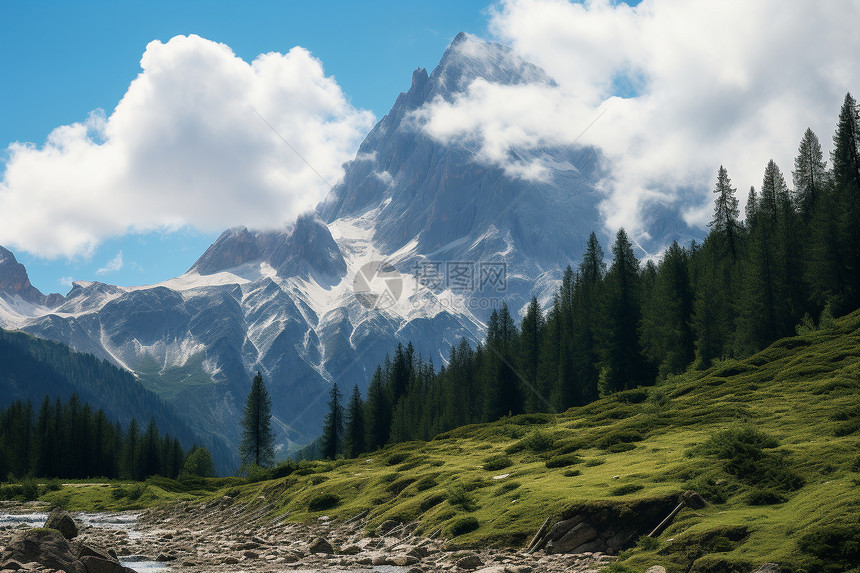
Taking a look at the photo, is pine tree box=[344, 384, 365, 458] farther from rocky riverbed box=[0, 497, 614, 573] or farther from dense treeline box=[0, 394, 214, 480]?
rocky riverbed box=[0, 497, 614, 573]

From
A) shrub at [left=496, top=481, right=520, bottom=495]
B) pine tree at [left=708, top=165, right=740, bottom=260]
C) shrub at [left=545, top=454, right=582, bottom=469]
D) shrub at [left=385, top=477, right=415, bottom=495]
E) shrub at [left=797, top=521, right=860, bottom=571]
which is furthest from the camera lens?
pine tree at [left=708, top=165, right=740, bottom=260]

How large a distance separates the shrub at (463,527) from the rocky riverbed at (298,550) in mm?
761

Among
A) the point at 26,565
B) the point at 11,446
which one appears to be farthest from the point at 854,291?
the point at 11,446

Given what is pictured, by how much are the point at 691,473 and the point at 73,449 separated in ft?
406

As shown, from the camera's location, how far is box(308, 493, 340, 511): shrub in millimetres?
41213

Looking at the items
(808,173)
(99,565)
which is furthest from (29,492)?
(808,173)

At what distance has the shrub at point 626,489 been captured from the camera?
1049 inches

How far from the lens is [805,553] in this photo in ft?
57.3

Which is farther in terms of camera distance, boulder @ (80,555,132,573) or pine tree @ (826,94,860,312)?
pine tree @ (826,94,860,312)

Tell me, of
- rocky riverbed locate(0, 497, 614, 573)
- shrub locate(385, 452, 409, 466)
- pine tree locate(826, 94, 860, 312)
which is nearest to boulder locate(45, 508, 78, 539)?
rocky riverbed locate(0, 497, 614, 573)

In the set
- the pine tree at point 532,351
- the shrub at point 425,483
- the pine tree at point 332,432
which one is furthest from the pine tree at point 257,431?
the shrub at point 425,483

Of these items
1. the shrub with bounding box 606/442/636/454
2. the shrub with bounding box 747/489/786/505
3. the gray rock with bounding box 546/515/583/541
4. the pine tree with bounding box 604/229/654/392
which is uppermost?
the pine tree with bounding box 604/229/654/392

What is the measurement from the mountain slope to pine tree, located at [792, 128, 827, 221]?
3486 cm

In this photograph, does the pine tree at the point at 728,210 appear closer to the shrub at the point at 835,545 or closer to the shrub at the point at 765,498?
the shrub at the point at 765,498
